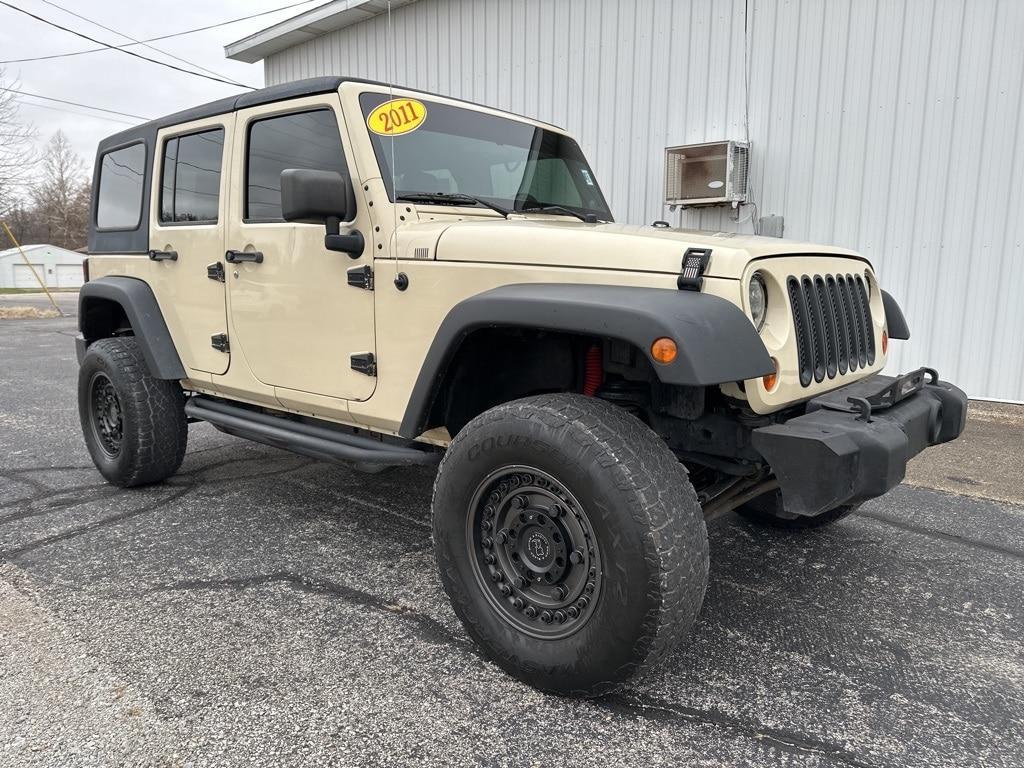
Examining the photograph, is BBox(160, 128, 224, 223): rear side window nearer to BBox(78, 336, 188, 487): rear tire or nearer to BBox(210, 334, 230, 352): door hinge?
BBox(210, 334, 230, 352): door hinge

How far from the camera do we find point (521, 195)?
11.4ft

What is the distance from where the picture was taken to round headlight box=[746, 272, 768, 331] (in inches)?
91.8

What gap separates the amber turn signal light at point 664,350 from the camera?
6.71 feet

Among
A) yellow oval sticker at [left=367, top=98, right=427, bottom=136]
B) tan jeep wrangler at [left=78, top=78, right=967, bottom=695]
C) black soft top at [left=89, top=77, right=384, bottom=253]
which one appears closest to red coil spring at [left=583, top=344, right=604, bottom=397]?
tan jeep wrangler at [left=78, top=78, right=967, bottom=695]

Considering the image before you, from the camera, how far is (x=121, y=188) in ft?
15.2

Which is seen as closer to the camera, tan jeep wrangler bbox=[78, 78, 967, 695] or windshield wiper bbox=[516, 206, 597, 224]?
tan jeep wrangler bbox=[78, 78, 967, 695]

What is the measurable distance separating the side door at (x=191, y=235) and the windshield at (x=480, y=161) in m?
1.10

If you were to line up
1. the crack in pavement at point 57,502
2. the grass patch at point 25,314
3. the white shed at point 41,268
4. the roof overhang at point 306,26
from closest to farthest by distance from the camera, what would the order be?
the crack in pavement at point 57,502 < the roof overhang at point 306,26 < the grass patch at point 25,314 < the white shed at point 41,268

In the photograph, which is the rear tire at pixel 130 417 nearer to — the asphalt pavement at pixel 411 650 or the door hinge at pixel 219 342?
the asphalt pavement at pixel 411 650

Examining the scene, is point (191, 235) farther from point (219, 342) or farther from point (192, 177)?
point (219, 342)

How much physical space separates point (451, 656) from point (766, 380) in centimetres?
139

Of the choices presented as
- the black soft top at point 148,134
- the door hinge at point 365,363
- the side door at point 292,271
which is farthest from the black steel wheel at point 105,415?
the door hinge at point 365,363

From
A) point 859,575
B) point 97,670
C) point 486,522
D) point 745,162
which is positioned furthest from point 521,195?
point 745,162

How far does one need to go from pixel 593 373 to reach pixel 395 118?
4.28 feet
